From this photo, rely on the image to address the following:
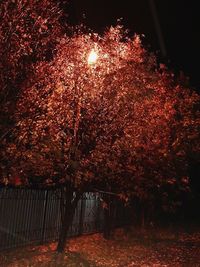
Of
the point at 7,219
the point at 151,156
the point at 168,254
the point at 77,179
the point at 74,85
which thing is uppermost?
the point at 74,85

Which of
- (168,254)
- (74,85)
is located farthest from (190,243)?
(74,85)

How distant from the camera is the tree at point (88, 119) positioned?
11852 mm

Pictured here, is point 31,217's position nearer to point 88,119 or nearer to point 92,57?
point 88,119

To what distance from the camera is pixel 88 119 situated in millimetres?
13906

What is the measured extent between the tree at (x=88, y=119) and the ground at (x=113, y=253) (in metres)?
1.02

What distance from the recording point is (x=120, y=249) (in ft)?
51.6

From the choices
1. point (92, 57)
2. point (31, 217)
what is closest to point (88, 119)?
point (92, 57)

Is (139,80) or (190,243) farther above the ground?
(139,80)

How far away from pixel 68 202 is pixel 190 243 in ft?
23.3

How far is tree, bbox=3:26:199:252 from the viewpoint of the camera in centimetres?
1185

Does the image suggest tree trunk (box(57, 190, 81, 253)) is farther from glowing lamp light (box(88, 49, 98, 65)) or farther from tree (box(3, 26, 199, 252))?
glowing lamp light (box(88, 49, 98, 65))

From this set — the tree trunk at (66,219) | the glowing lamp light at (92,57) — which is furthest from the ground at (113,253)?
the glowing lamp light at (92,57)

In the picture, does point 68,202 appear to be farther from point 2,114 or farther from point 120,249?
point 2,114

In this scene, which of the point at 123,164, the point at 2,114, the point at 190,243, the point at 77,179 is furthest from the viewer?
the point at 190,243
